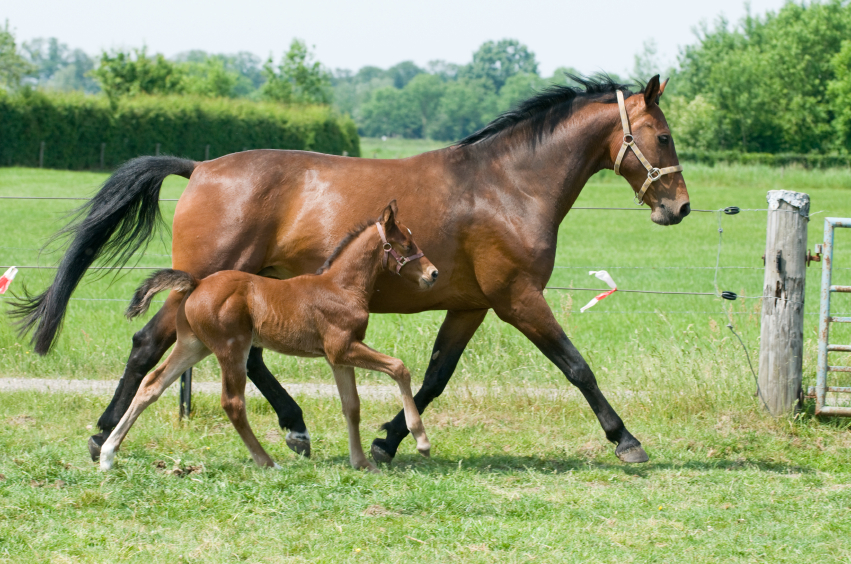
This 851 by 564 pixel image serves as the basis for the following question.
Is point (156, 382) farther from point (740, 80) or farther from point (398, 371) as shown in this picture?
point (740, 80)

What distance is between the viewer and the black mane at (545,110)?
5.60 meters

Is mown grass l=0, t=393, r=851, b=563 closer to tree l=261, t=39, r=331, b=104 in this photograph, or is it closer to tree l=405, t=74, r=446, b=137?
tree l=261, t=39, r=331, b=104

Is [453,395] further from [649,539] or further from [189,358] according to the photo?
[649,539]

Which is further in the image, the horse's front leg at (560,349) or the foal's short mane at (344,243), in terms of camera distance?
the horse's front leg at (560,349)

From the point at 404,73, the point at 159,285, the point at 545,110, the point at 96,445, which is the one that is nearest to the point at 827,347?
the point at 545,110

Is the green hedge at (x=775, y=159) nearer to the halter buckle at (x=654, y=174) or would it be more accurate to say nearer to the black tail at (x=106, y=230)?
the halter buckle at (x=654, y=174)

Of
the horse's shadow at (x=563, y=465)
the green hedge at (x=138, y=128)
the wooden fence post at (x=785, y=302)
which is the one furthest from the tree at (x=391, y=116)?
the horse's shadow at (x=563, y=465)

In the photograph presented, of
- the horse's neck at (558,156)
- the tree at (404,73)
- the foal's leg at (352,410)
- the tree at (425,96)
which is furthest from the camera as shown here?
the tree at (404,73)

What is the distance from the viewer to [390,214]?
4.95m

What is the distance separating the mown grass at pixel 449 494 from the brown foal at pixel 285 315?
0.44 m

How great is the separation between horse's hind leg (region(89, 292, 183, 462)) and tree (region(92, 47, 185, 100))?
4464 centimetres

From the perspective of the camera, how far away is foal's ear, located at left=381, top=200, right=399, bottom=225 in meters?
4.94

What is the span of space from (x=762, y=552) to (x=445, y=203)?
271 centimetres

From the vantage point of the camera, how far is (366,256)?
5.00 meters
